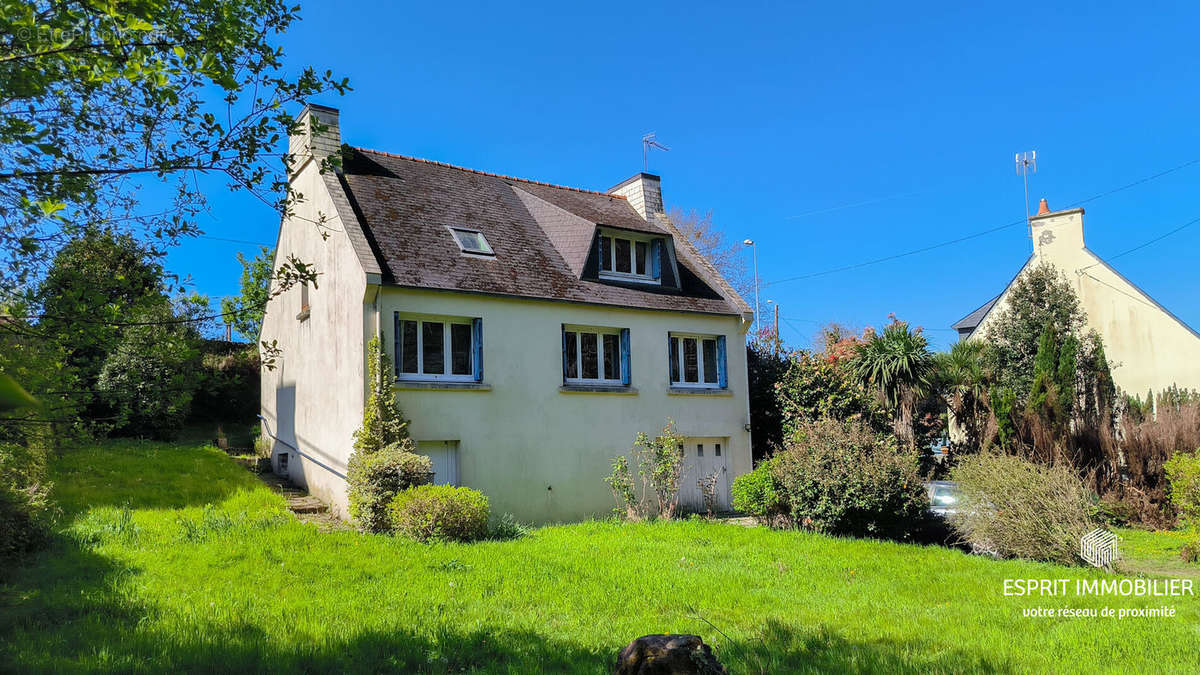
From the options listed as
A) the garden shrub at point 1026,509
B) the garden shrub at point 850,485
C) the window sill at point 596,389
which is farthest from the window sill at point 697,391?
the garden shrub at point 1026,509

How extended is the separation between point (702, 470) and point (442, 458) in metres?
6.92

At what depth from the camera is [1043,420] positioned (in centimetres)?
2036

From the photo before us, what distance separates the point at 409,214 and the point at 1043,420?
57.3ft

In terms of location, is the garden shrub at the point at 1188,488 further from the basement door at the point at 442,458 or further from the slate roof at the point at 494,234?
the basement door at the point at 442,458

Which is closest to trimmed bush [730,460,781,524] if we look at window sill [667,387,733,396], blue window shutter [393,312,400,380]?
window sill [667,387,733,396]

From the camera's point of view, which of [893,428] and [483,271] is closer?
[483,271]

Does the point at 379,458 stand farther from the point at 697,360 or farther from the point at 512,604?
the point at 697,360

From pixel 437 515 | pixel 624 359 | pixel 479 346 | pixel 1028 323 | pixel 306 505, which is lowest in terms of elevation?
pixel 306 505

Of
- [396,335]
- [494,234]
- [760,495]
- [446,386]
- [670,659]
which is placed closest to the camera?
[670,659]

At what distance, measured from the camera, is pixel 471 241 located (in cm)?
1759

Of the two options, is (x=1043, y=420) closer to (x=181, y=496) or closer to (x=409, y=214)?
(x=409, y=214)

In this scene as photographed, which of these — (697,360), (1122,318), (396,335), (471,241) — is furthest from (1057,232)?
(396,335)

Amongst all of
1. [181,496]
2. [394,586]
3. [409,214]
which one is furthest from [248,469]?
[394,586]
